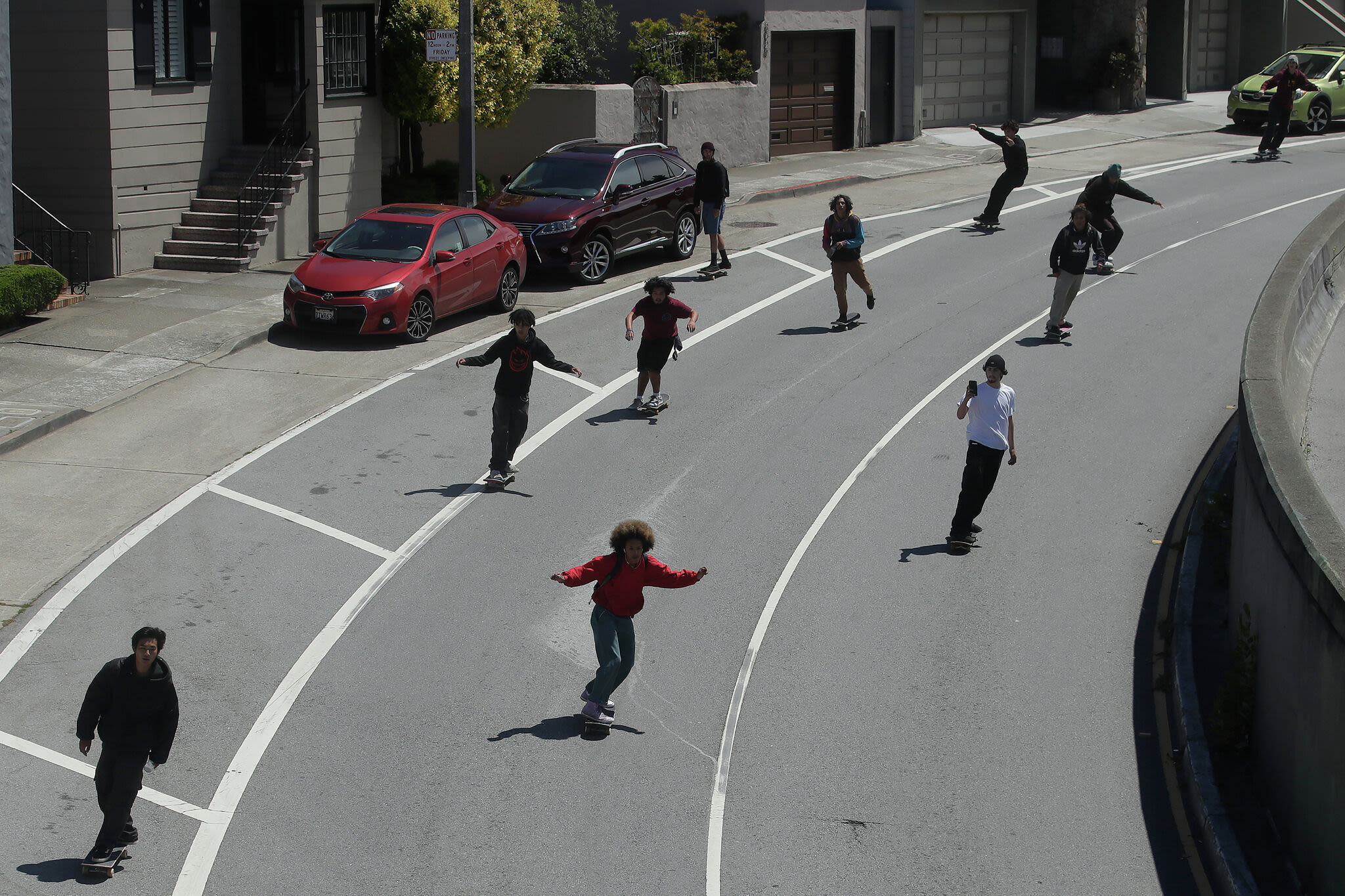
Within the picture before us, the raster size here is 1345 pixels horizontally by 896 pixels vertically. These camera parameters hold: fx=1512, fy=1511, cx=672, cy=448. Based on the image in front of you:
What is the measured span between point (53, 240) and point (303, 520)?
11564 millimetres

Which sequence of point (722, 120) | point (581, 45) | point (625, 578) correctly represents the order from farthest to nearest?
1. point (722, 120)
2. point (581, 45)
3. point (625, 578)

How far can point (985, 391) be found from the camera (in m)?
13.1

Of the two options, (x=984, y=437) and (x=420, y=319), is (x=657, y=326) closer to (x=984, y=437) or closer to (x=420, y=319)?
(x=420, y=319)

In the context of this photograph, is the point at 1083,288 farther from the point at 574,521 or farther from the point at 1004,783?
the point at 1004,783

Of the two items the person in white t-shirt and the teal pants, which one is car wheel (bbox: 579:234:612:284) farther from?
→ the teal pants

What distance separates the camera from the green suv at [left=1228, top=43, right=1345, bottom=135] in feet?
122

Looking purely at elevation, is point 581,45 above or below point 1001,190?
above

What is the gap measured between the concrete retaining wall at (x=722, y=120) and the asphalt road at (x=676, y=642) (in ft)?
43.7

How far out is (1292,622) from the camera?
29.8 feet

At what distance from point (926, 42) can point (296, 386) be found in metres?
25.3

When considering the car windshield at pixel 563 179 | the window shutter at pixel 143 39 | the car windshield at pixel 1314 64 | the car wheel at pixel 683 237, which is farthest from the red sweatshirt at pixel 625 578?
the car windshield at pixel 1314 64

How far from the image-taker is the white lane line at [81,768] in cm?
905

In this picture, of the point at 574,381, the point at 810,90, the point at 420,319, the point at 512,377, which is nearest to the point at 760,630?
the point at 512,377

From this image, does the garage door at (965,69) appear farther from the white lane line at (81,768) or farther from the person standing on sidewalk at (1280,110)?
the white lane line at (81,768)
